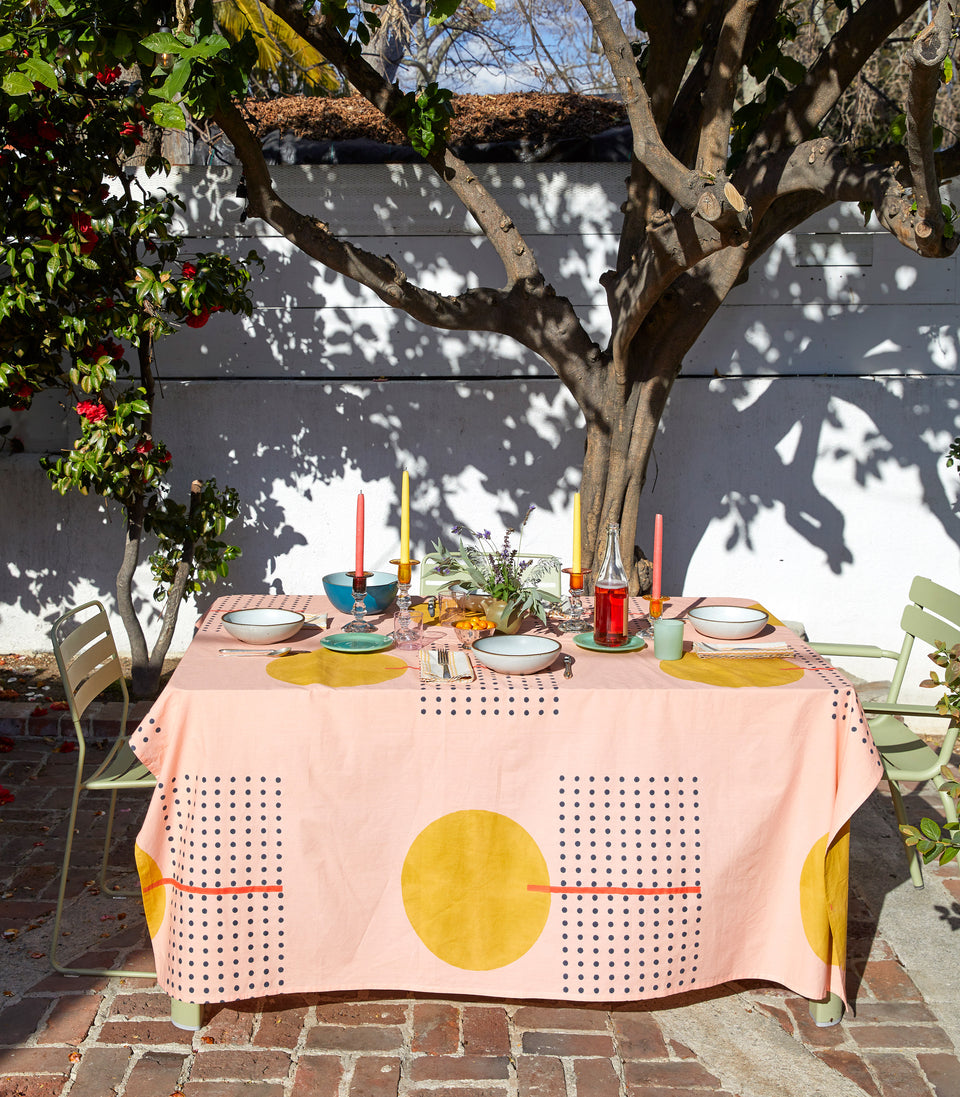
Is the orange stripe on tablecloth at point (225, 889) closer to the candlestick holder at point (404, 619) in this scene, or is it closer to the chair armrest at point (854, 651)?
the candlestick holder at point (404, 619)

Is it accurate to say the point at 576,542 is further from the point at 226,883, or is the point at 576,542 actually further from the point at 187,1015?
the point at 187,1015

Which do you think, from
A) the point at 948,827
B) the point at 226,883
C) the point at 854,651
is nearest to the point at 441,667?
the point at 226,883

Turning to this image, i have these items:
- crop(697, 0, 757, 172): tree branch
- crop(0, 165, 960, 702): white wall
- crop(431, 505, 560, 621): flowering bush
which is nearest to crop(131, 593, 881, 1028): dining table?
crop(431, 505, 560, 621): flowering bush

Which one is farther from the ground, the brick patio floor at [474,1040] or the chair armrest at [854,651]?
the chair armrest at [854,651]

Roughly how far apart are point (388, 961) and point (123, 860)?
4.54 feet

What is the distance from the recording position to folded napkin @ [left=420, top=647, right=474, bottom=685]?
9.10 ft

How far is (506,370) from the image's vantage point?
17.4 ft

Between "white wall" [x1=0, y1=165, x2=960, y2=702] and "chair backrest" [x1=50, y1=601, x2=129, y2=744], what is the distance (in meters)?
2.03

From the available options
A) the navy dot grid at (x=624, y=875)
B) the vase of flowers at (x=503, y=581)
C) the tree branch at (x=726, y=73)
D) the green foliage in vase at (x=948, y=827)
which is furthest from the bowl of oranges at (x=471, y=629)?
the tree branch at (x=726, y=73)

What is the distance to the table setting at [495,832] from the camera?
267 centimetres

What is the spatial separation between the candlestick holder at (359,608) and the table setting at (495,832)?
48 cm

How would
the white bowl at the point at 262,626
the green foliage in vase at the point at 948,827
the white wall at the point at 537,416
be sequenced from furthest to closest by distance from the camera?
the white wall at the point at 537,416, the white bowl at the point at 262,626, the green foliage in vase at the point at 948,827

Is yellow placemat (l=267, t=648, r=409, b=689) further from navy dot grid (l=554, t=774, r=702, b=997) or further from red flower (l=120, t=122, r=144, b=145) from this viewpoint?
red flower (l=120, t=122, r=144, b=145)

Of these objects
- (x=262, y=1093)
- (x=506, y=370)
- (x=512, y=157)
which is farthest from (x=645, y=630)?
(x=512, y=157)
